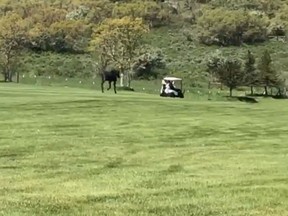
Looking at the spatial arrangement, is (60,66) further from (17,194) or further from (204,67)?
(17,194)

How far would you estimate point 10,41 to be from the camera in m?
96.9

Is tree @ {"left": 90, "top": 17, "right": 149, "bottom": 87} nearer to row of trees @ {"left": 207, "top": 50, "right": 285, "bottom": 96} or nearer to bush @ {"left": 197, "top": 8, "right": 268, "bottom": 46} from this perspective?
row of trees @ {"left": 207, "top": 50, "right": 285, "bottom": 96}

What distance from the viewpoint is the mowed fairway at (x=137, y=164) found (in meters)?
11.6

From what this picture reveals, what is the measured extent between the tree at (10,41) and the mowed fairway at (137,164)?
55.4 meters

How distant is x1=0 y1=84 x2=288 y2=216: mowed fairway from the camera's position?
11578 millimetres

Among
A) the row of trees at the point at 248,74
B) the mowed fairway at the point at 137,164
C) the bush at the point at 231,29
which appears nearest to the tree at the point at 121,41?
the row of trees at the point at 248,74

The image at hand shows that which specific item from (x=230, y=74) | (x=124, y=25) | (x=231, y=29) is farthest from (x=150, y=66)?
(x=231, y=29)

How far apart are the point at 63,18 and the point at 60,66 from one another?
2476 cm

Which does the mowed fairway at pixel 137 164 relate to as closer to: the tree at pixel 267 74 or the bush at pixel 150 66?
the tree at pixel 267 74

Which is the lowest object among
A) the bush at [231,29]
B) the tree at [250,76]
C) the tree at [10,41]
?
the tree at [250,76]

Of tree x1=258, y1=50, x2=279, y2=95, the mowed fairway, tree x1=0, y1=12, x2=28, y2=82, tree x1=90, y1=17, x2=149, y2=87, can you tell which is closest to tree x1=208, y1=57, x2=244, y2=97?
tree x1=258, y1=50, x2=279, y2=95

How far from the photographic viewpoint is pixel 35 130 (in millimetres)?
21844

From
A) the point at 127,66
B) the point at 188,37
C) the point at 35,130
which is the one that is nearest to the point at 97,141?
the point at 35,130

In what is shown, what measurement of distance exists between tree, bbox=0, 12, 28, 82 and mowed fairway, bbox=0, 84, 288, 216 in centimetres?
5535
